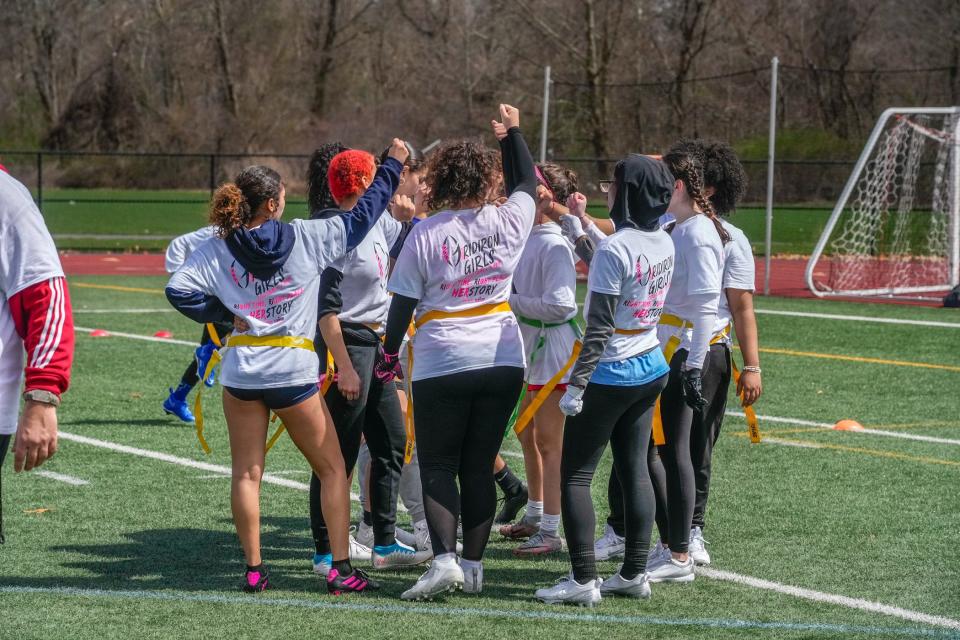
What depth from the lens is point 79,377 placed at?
12.4 metres

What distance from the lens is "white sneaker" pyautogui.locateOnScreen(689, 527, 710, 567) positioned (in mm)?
6090

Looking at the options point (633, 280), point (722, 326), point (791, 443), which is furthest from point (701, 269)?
point (791, 443)

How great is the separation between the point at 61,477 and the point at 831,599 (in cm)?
483

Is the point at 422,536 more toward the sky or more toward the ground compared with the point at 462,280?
more toward the ground

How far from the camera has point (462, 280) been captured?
5371mm

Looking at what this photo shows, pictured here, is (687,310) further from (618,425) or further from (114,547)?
(114,547)

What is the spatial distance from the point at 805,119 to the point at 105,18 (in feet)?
108

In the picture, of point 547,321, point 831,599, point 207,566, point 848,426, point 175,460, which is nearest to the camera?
point 831,599

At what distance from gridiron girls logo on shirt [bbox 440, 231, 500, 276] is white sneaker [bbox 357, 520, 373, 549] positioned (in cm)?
183

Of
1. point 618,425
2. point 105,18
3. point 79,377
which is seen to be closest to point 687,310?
point 618,425

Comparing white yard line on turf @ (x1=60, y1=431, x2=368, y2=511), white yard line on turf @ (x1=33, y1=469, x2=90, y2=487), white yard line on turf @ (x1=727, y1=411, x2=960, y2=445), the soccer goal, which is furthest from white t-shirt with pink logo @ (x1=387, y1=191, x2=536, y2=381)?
the soccer goal

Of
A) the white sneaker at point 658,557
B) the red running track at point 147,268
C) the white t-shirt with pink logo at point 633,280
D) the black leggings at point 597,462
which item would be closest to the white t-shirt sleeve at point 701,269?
the white t-shirt with pink logo at point 633,280

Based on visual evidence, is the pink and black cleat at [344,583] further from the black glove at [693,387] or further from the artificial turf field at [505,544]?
the black glove at [693,387]

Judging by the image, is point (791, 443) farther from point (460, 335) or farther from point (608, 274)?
point (460, 335)
